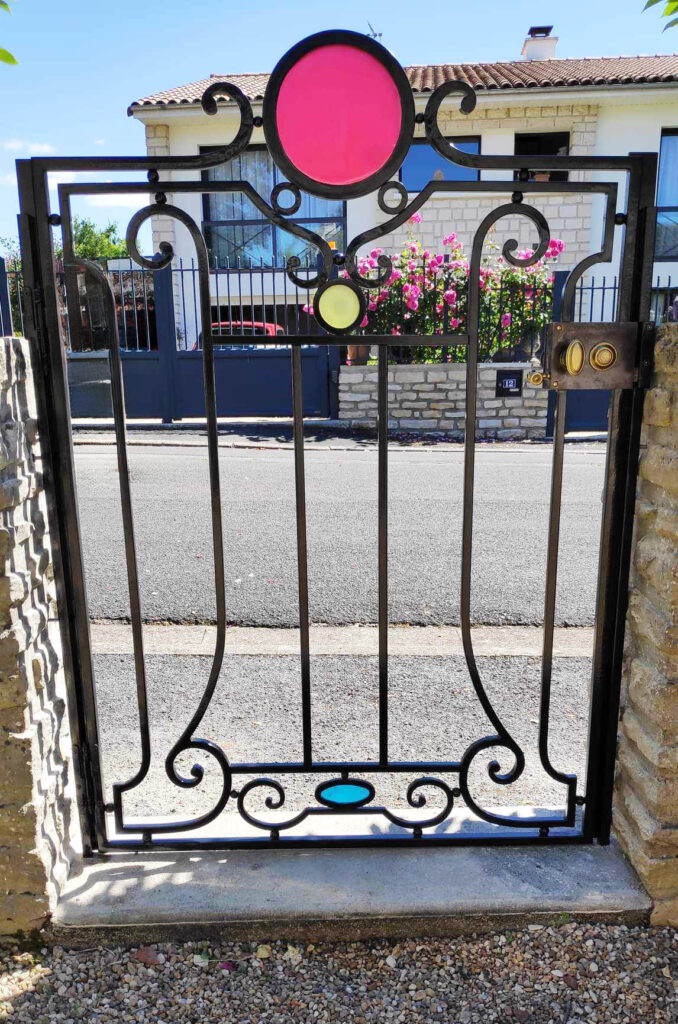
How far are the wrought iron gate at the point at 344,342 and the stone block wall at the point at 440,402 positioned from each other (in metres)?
8.36

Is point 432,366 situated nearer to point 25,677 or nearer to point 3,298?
point 3,298

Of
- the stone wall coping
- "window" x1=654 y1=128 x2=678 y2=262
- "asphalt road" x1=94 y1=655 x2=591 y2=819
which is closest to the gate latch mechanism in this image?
"asphalt road" x1=94 y1=655 x2=591 y2=819

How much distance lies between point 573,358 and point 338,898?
139cm

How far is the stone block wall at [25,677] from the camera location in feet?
5.31

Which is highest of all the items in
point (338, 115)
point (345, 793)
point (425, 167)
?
point (425, 167)

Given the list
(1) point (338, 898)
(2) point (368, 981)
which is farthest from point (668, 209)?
(2) point (368, 981)

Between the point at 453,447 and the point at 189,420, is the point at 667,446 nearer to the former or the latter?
the point at 453,447

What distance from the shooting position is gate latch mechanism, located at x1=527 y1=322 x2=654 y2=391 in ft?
5.70

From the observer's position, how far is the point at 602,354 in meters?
1.74

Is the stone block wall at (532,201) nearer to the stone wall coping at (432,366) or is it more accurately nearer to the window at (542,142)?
the window at (542,142)

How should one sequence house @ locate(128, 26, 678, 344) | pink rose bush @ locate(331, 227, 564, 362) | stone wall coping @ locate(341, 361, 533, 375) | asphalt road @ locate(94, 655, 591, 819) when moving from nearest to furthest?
asphalt road @ locate(94, 655, 591, 819) < pink rose bush @ locate(331, 227, 564, 362) < stone wall coping @ locate(341, 361, 533, 375) < house @ locate(128, 26, 678, 344)

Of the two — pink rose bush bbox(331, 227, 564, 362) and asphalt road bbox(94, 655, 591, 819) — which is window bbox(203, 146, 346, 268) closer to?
pink rose bush bbox(331, 227, 564, 362)

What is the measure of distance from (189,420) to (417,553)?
6.71 meters

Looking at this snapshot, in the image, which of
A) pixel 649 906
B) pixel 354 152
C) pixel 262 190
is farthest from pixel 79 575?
pixel 262 190
